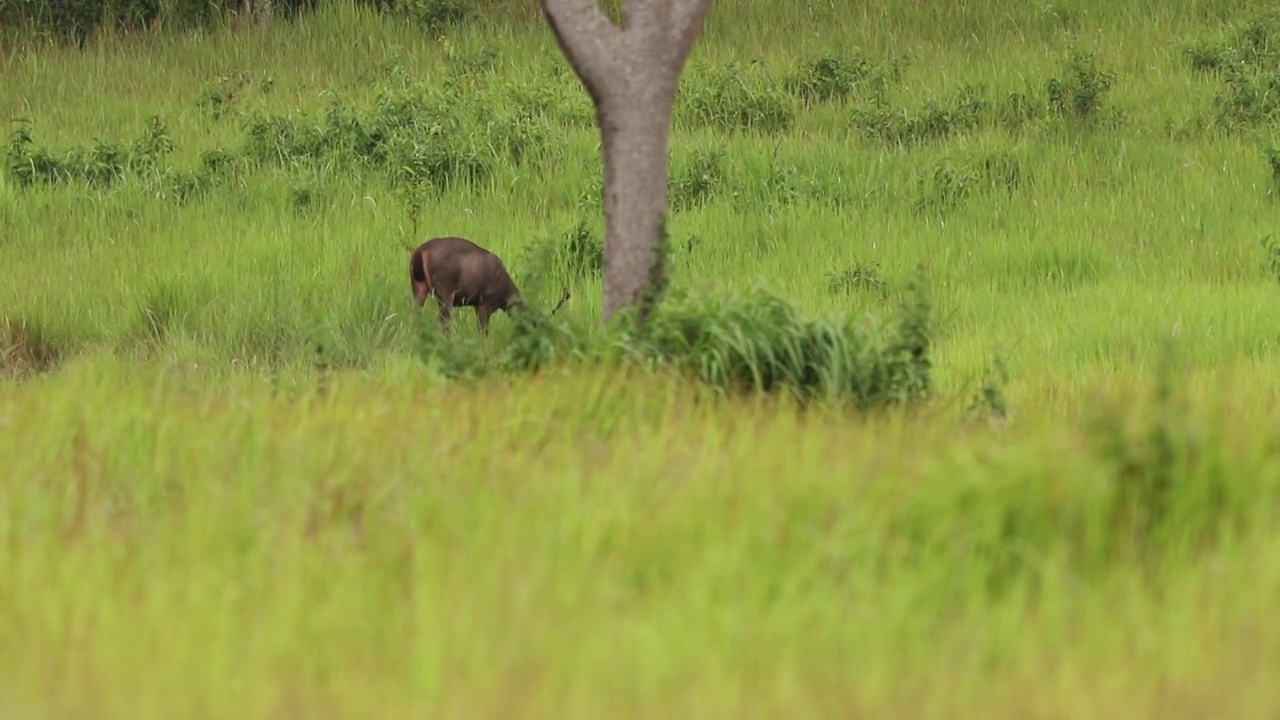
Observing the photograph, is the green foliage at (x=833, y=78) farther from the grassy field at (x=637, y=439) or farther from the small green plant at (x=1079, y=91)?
the small green plant at (x=1079, y=91)

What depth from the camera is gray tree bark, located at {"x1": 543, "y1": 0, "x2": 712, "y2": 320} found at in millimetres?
8234

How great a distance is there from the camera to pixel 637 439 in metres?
6.06

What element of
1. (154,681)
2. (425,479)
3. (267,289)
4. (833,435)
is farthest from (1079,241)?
(154,681)

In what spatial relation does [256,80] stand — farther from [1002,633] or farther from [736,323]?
[1002,633]

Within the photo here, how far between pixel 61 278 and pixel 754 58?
808 cm

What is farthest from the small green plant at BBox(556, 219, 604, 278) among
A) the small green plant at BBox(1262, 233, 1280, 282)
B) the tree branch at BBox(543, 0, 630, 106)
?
the small green plant at BBox(1262, 233, 1280, 282)

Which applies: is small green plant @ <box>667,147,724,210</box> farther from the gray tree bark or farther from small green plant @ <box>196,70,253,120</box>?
small green plant @ <box>196,70,253,120</box>

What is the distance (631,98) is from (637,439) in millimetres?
2671

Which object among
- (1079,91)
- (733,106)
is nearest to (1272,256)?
(1079,91)

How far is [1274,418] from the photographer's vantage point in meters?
6.33

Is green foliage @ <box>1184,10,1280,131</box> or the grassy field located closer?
the grassy field

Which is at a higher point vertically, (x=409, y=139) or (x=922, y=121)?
(x=922, y=121)

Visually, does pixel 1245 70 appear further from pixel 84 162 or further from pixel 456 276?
pixel 84 162

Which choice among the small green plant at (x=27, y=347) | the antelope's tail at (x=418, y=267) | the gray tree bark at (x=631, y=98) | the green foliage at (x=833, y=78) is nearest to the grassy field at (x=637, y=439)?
the small green plant at (x=27, y=347)
